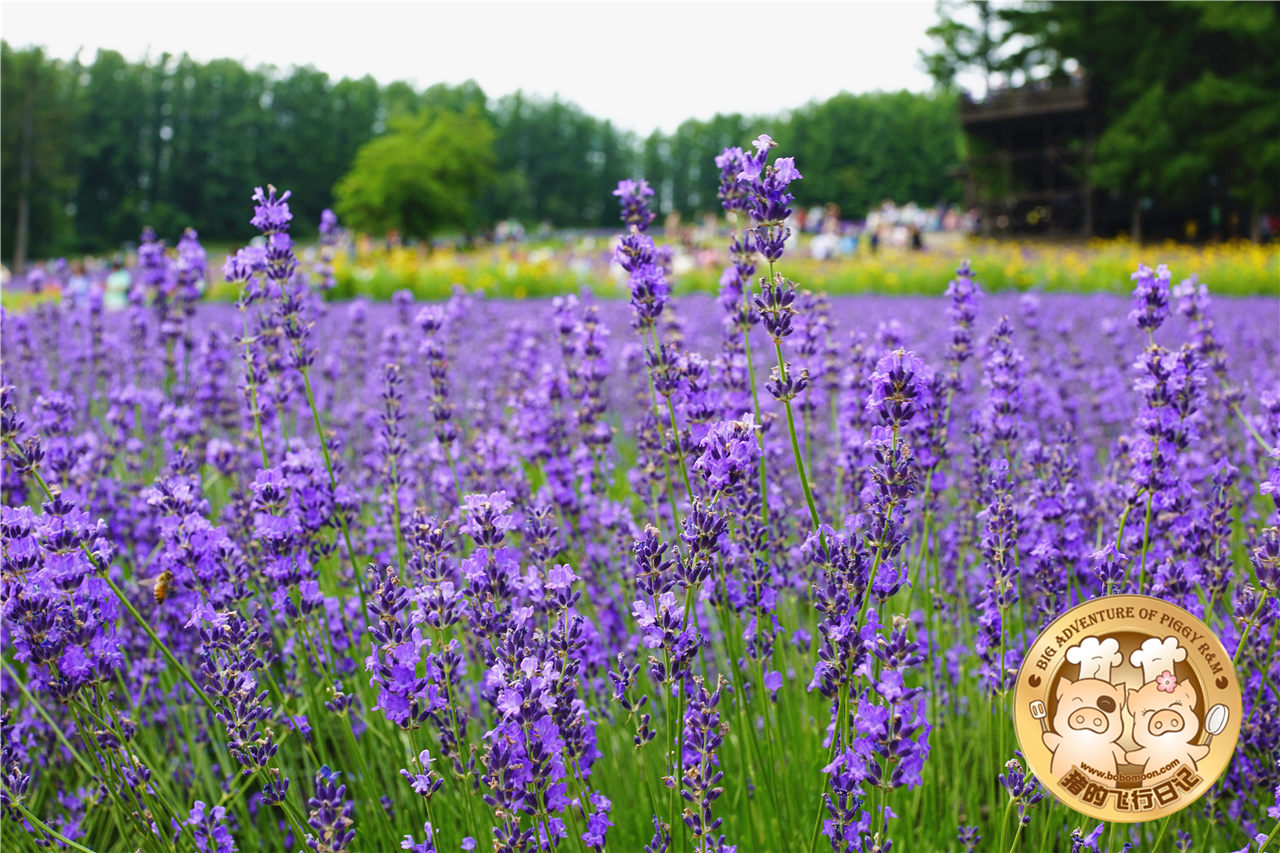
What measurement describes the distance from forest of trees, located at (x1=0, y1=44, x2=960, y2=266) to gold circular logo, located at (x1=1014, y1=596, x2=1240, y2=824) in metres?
31.8

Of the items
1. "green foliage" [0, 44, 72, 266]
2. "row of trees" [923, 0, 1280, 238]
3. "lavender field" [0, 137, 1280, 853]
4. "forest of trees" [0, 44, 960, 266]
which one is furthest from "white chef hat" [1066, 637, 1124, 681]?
"green foliage" [0, 44, 72, 266]

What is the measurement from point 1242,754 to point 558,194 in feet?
233

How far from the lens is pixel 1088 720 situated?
3.82ft

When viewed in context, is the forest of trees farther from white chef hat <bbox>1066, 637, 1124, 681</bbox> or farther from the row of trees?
white chef hat <bbox>1066, 637, 1124, 681</bbox>

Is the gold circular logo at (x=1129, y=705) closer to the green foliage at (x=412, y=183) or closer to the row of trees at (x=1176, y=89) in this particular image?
the row of trees at (x=1176, y=89)

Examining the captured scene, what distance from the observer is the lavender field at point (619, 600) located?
53.9 inches

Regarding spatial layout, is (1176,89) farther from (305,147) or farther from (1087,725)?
(305,147)

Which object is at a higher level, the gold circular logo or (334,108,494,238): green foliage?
(334,108,494,238): green foliage

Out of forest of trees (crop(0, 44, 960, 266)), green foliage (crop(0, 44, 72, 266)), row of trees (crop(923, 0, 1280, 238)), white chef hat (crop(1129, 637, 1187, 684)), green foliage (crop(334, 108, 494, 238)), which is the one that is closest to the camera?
white chef hat (crop(1129, 637, 1187, 684))

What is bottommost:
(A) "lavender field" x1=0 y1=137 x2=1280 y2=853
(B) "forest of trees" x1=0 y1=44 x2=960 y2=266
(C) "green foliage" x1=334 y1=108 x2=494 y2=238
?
(A) "lavender field" x1=0 y1=137 x2=1280 y2=853

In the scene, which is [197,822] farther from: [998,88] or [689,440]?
[998,88]

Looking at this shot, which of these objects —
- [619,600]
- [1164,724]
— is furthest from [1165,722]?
[619,600]

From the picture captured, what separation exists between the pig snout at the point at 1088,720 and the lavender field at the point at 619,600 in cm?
21

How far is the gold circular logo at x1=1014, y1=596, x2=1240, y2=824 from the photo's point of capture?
1.15 meters
